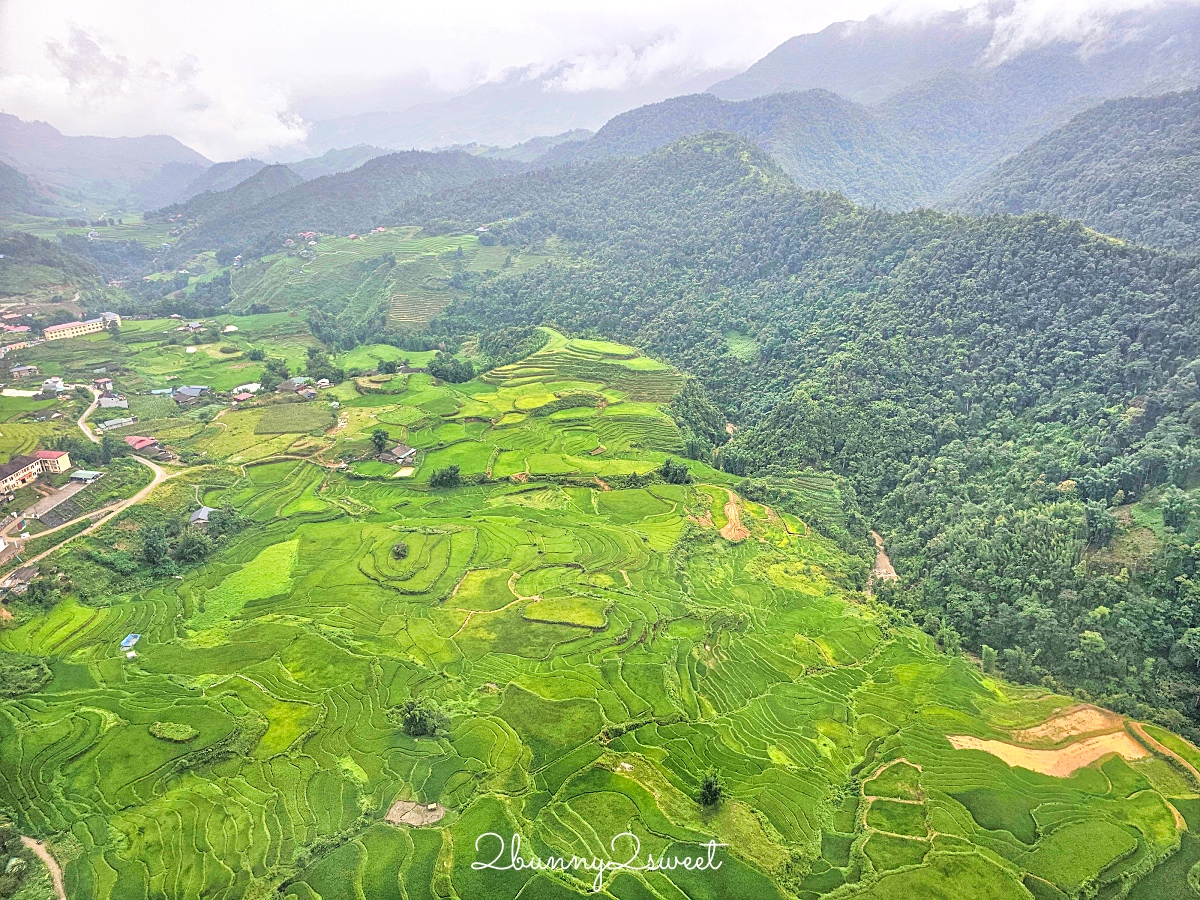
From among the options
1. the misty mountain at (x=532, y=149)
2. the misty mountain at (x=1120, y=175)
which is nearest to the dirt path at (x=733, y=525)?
the misty mountain at (x=1120, y=175)

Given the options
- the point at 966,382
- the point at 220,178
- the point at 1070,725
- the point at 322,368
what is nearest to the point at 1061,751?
the point at 1070,725

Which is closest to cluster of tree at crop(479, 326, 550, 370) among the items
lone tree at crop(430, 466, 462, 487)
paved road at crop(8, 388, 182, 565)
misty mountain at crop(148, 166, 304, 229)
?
lone tree at crop(430, 466, 462, 487)

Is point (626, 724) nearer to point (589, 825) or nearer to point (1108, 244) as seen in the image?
point (589, 825)

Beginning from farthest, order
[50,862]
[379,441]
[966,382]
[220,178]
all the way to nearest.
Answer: [220,178]
[379,441]
[966,382]
[50,862]

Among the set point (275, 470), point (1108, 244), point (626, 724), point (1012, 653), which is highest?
point (1108, 244)

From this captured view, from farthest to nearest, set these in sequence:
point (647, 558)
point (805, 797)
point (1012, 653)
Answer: point (647, 558)
point (1012, 653)
point (805, 797)

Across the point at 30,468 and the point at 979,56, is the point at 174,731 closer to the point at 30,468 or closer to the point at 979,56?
the point at 30,468

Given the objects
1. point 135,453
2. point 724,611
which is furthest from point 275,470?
point 724,611
